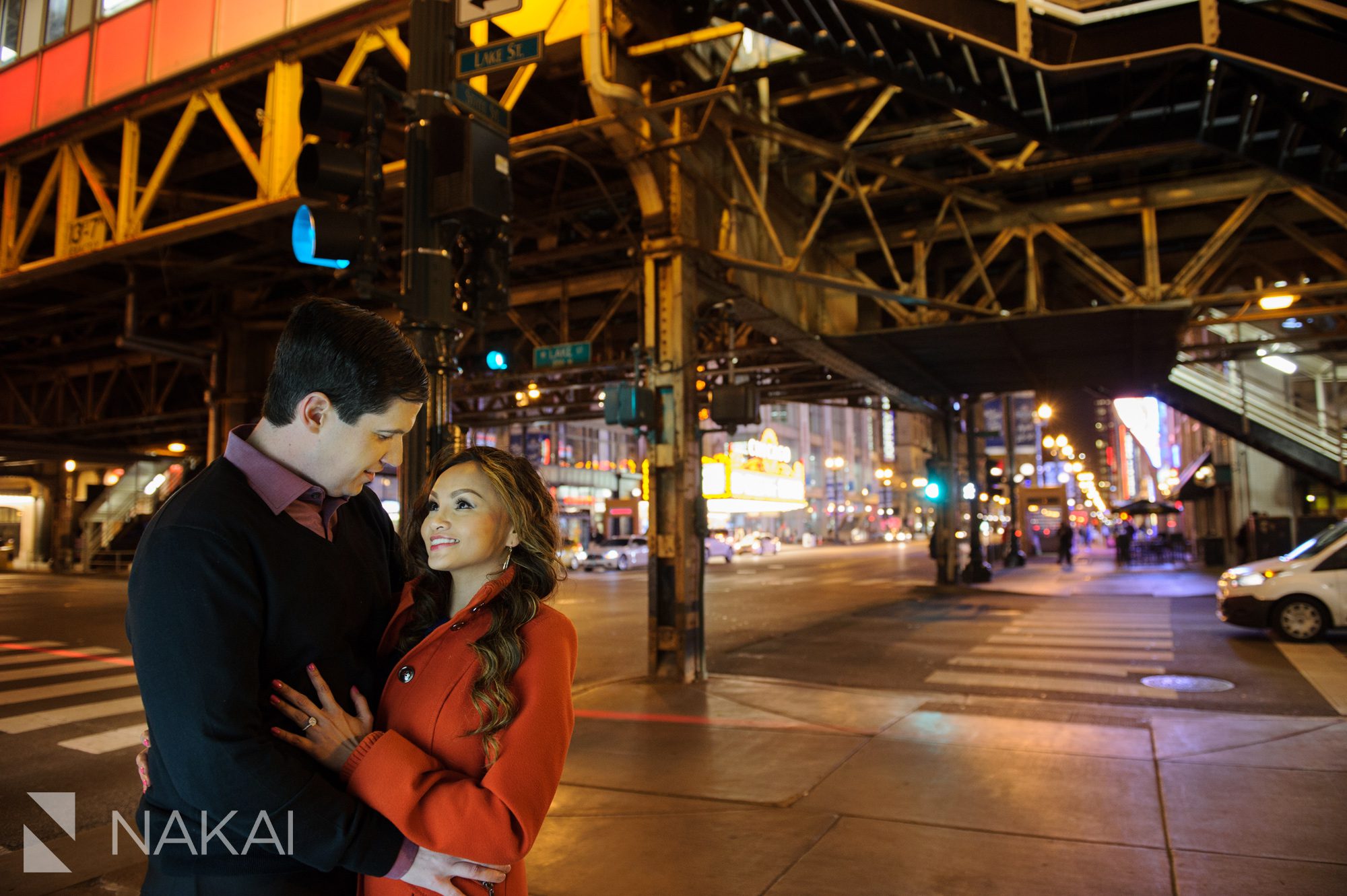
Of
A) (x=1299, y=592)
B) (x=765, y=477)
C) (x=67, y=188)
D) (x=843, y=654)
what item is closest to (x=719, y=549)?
(x=765, y=477)

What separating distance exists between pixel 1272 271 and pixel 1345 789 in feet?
40.4

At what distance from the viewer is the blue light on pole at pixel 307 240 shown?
4.55 metres

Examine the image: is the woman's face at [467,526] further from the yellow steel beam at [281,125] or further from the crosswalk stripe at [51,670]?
the crosswalk stripe at [51,670]

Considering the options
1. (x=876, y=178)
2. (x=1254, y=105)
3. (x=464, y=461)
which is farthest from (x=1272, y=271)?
(x=464, y=461)

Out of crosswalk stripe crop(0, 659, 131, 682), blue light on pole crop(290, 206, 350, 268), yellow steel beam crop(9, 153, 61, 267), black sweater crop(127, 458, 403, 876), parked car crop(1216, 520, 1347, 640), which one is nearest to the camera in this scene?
black sweater crop(127, 458, 403, 876)

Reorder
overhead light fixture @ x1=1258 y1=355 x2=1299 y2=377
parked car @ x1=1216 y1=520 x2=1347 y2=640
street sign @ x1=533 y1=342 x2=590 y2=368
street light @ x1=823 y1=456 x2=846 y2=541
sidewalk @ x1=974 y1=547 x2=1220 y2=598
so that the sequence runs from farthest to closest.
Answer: street light @ x1=823 y1=456 x2=846 y2=541, overhead light fixture @ x1=1258 y1=355 x2=1299 y2=377, sidewalk @ x1=974 y1=547 x2=1220 y2=598, street sign @ x1=533 y1=342 x2=590 y2=368, parked car @ x1=1216 y1=520 x2=1347 y2=640

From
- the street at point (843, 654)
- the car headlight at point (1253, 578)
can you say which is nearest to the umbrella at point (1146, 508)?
the street at point (843, 654)

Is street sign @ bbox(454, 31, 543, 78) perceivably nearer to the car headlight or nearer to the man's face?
the man's face

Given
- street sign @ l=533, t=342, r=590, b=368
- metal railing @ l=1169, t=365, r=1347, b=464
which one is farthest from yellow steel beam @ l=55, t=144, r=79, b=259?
metal railing @ l=1169, t=365, r=1347, b=464

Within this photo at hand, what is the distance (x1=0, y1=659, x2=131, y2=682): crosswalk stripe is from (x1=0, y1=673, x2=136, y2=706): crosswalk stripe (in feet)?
2.14

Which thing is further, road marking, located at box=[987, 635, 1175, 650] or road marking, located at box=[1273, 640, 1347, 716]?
road marking, located at box=[987, 635, 1175, 650]

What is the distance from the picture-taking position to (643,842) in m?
4.81

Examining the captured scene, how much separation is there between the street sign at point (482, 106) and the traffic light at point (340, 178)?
0.46 metres

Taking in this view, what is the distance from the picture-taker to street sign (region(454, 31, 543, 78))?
17.6ft
